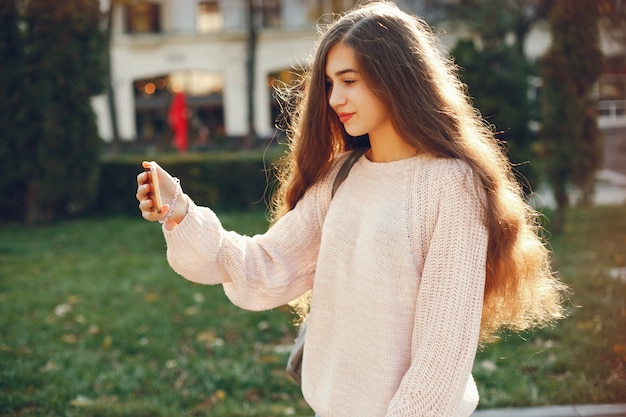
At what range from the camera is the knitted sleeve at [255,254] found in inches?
80.2

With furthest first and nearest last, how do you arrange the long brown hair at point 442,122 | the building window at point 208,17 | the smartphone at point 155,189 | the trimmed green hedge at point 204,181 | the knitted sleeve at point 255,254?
the building window at point 208,17, the trimmed green hedge at point 204,181, the knitted sleeve at point 255,254, the smartphone at point 155,189, the long brown hair at point 442,122

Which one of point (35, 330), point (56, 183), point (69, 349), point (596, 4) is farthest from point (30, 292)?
point (596, 4)

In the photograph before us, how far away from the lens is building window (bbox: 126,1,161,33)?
93.3ft

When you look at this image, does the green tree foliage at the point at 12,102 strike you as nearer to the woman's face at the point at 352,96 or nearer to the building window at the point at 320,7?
the woman's face at the point at 352,96

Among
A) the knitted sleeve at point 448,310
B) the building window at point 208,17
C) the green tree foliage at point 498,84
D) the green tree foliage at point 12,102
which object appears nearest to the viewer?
the knitted sleeve at point 448,310

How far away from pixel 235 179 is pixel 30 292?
5.50m

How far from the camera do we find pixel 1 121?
10039 mm

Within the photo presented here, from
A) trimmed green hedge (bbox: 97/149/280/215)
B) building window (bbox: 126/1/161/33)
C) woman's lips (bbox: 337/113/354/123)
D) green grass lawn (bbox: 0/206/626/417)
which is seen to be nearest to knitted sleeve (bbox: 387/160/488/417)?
woman's lips (bbox: 337/113/354/123)

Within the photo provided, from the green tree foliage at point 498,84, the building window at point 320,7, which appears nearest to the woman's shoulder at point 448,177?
the green tree foliage at point 498,84

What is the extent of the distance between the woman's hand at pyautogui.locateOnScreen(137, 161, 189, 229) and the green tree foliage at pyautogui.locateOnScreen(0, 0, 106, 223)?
8863 millimetres

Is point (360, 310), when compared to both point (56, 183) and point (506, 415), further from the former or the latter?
point (56, 183)

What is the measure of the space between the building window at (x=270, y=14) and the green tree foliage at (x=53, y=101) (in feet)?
60.6

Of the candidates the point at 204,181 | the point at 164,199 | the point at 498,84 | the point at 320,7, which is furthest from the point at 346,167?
the point at 320,7

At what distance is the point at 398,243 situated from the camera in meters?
1.82
